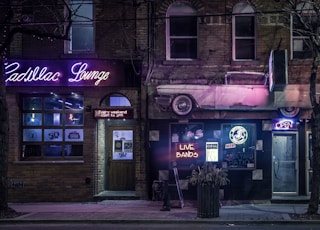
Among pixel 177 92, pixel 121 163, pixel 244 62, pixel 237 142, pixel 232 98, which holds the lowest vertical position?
pixel 121 163

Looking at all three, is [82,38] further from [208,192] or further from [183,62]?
[208,192]

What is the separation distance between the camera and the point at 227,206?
15.2 meters

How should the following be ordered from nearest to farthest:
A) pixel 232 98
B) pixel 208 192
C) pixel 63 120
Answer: pixel 208 192, pixel 232 98, pixel 63 120

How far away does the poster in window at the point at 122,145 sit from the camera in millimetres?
17031

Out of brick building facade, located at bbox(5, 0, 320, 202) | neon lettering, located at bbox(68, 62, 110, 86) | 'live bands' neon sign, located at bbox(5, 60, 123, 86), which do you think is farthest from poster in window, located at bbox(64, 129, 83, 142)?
neon lettering, located at bbox(68, 62, 110, 86)

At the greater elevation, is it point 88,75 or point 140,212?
point 88,75

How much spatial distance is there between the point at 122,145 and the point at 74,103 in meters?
2.26

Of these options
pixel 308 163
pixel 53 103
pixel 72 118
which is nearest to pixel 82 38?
pixel 53 103

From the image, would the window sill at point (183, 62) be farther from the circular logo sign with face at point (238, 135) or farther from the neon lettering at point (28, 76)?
the neon lettering at point (28, 76)

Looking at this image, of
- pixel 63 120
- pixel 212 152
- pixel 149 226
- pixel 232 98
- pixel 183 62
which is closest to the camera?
pixel 149 226

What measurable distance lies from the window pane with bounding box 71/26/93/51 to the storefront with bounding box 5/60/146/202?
824 mm

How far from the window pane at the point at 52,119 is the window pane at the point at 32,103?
42 cm

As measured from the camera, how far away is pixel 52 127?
16.4 metres

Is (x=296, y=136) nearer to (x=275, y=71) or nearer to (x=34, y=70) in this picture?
(x=275, y=71)
